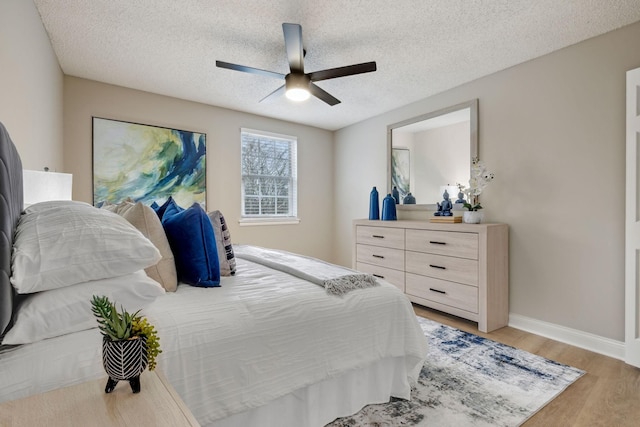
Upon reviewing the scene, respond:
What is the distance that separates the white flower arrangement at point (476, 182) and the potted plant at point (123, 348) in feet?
10.1

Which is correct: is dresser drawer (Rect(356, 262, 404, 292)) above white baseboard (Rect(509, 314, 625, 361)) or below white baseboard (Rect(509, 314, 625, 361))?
above

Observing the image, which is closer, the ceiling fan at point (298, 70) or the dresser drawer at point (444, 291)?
the ceiling fan at point (298, 70)

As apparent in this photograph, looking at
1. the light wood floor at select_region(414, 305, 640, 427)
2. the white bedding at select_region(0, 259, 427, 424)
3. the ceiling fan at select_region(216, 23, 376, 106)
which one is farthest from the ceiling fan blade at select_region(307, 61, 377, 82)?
the light wood floor at select_region(414, 305, 640, 427)

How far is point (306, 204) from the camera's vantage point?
5.07 meters

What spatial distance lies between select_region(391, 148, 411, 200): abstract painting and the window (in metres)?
1.60

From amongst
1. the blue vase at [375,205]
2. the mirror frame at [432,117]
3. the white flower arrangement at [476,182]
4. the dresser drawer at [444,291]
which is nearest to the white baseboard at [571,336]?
the dresser drawer at [444,291]

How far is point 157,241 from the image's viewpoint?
1.50 m

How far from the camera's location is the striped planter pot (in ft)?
2.36

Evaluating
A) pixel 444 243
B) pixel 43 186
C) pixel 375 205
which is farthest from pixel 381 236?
pixel 43 186

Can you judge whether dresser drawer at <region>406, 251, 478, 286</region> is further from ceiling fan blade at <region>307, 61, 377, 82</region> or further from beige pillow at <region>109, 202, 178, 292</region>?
beige pillow at <region>109, 202, 178, 292</region>

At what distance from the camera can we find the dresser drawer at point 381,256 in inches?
139

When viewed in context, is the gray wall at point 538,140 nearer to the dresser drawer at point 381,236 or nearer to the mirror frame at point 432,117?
the mirror frame at point 432,117

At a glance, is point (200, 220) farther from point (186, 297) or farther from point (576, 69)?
point (576, 69)

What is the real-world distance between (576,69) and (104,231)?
11.7ft
